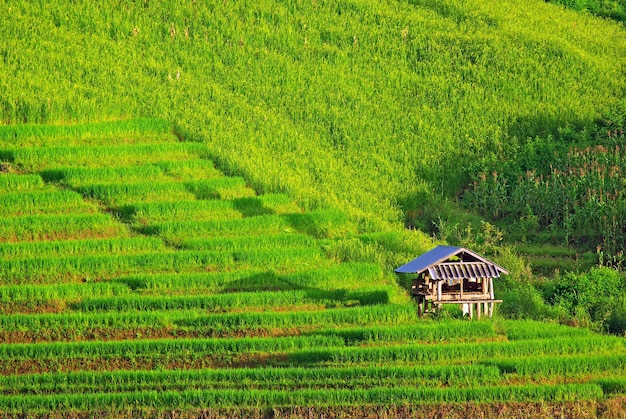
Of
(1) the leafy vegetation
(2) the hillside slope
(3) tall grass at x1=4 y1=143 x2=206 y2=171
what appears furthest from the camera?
(2) the hillside slope

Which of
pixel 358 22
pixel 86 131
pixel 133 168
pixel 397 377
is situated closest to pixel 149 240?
pixel 133 168

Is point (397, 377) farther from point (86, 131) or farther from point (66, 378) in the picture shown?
point (86, 131)

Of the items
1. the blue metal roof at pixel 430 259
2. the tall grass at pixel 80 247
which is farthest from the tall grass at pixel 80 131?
the blue metal roof at pixel 430 259

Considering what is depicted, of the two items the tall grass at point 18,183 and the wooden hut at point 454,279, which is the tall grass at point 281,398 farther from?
the tall grass at point 18,183

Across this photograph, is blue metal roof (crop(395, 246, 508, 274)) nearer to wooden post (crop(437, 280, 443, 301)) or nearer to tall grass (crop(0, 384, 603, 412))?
wooden post (crop(437, 280, 443, 301))

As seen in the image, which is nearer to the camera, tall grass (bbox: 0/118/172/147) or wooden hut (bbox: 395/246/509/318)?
wooden hut (bbox: 395/246/509/318)

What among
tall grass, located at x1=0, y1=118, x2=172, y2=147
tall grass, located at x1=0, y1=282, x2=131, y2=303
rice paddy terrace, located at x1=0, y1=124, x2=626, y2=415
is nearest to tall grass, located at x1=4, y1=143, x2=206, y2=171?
rice paddy terrace, located at x1=0, y1=124, x2=626, y2=415
